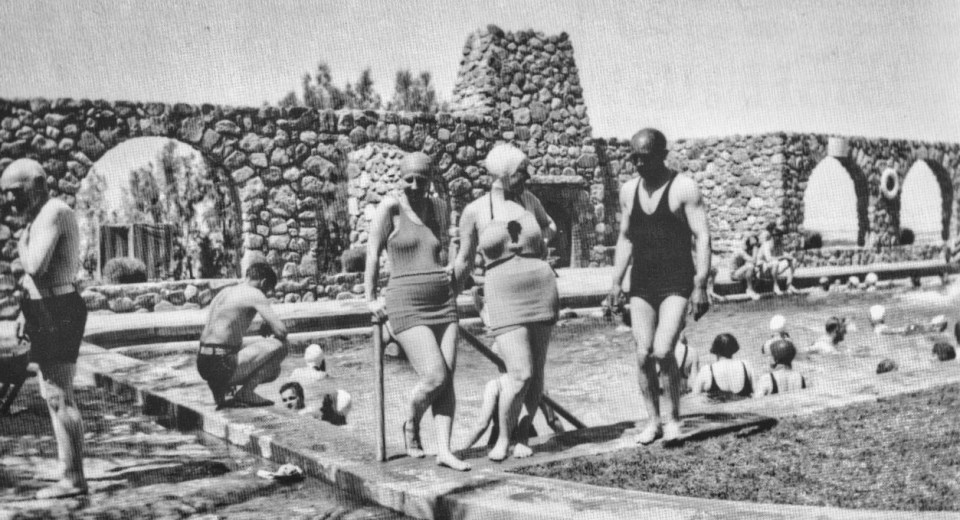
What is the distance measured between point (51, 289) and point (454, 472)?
1.61 metres

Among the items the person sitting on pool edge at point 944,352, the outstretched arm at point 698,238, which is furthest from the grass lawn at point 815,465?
the person sitting on pool edge at point 944,352

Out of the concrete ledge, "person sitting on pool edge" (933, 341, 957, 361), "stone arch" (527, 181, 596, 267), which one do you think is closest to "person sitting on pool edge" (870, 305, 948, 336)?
"person sitting on pool edge" (933, 341, 957, 361)

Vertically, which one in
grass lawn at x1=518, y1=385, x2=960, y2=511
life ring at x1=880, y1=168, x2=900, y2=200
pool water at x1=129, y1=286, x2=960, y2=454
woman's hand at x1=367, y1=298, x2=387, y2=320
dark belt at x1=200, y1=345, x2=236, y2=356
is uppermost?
life ring at x1=880, y1=168, x2=900, y2=200

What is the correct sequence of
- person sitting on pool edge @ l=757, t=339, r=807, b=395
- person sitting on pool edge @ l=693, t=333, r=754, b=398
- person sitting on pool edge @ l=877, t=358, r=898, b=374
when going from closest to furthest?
person sitting on pool edge @ l=693, t=333, r=754, b=398
person sitting on pool edge @ l=757, t=339, r=807, b=395
person sitting on pool edge @ l=877, t=358, r=898, b=374

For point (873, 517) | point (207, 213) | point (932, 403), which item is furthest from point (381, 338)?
point (207, 213)

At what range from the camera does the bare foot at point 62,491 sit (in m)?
3.48

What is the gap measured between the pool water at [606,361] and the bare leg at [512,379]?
0.48 meters

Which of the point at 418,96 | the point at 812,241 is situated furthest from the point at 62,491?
the point at 418,96

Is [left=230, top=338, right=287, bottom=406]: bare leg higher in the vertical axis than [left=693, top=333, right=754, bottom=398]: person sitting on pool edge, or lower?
higher

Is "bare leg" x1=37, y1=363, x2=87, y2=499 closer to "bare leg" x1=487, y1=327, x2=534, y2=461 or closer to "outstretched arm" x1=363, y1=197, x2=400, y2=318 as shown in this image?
"outstretched arm" x1=363, y1=197, x2=400, y2=318

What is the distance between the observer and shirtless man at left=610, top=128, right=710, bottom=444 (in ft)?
13.6

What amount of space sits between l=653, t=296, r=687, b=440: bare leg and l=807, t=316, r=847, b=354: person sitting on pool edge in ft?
15.7

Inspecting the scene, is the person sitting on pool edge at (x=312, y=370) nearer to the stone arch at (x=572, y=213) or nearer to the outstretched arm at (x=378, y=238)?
the outstretched arm at (x=378, y=238)

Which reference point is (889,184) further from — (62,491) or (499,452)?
(62,491)
